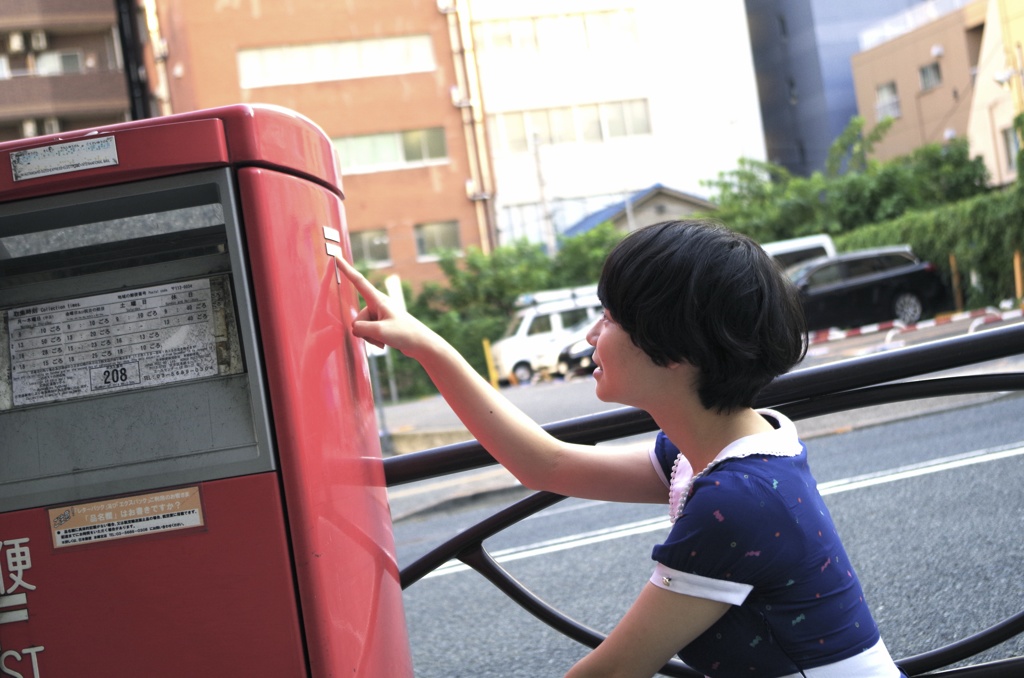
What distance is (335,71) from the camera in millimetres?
30891

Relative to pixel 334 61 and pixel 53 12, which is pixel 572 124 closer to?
pixel 334 61

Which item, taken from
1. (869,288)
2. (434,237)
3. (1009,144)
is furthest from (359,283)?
(1009,144)

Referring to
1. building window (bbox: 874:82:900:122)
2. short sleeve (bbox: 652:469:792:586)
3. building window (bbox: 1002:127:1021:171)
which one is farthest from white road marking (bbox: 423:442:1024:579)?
building window (bbox: 874:82:900:122)

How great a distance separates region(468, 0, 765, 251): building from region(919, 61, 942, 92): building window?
723cm

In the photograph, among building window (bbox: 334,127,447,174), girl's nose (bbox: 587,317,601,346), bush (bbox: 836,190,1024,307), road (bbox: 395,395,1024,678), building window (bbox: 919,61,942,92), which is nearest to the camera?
girl's nose (bbox: 587,317,601,346)

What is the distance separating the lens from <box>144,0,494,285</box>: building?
30125 millimetres

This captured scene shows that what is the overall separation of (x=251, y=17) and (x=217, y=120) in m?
31.2

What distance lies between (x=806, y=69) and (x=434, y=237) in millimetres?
19136

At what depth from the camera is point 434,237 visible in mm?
30953

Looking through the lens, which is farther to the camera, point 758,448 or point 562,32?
point 562,32

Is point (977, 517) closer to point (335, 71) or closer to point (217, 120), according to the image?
point (217, 120)

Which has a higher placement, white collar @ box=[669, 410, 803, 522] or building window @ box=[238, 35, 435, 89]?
building window @ box=[238, 35, 435, 89]

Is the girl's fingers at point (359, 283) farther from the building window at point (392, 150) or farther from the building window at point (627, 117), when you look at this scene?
the building window at point (627, 117)

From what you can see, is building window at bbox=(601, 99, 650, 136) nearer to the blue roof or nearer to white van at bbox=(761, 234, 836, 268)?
the blue roof
